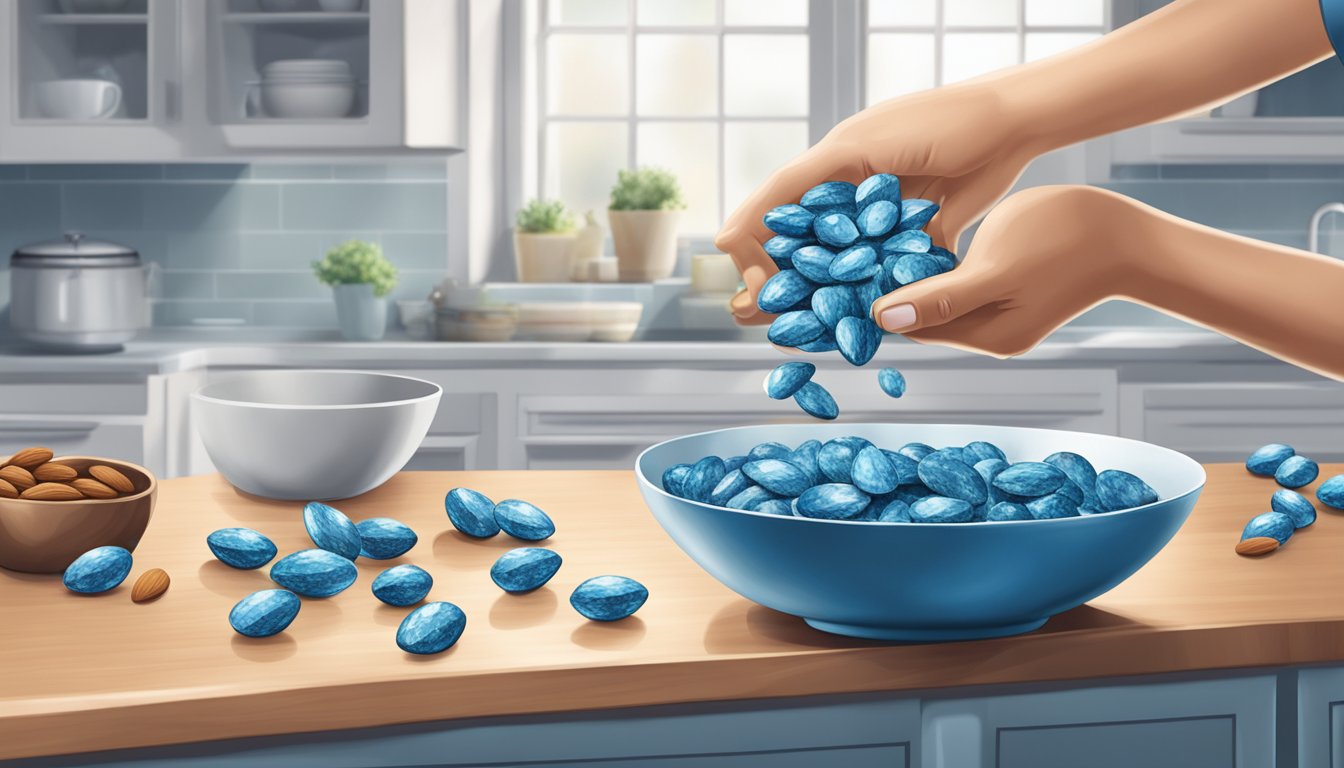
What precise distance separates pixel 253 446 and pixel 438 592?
388mm

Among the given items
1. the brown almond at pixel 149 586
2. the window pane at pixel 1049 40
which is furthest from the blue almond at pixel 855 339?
the window pane at pixel 1049 40

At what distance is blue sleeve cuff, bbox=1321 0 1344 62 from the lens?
1.25m

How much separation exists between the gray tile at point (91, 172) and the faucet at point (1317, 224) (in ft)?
11.3

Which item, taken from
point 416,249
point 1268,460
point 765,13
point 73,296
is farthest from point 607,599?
point 765,13

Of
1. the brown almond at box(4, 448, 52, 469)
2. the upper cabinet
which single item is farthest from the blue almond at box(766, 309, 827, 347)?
the upper cabinet

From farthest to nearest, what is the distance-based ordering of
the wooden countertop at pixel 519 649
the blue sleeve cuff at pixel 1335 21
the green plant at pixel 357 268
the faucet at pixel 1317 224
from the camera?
1. the faucet at pixel 1317 224
2. the green plant at pixel 357 268
3. the blue sleeve cuff at pixel 1335 21
4. the wooden countertop at pixel 519 649

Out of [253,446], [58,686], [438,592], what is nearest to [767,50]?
[253,446]

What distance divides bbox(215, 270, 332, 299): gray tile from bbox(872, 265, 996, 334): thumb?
3.07 meters

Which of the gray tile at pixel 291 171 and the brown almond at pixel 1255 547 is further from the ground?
the gray tile at pixel 291 171

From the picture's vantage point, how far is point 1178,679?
3.11 feet

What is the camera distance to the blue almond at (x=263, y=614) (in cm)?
92

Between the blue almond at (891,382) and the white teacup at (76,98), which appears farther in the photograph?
the white teacup at (76,98)

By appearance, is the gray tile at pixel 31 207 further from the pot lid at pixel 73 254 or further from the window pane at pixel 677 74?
the window pane at pixel 677 74

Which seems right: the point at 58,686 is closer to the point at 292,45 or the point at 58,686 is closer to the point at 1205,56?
the point at 1205,56
